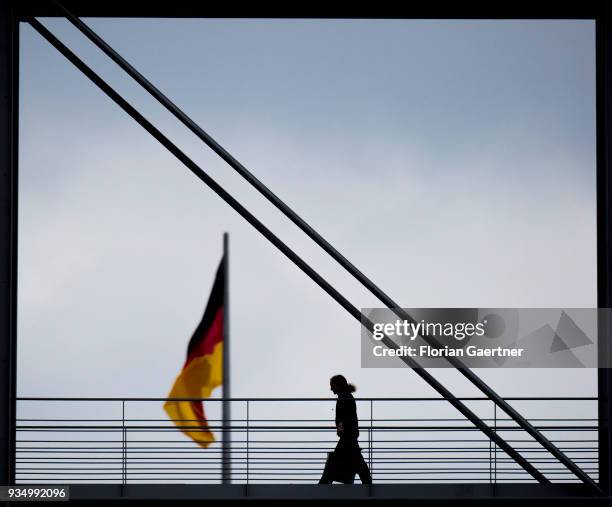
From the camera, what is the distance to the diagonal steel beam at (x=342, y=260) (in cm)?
891

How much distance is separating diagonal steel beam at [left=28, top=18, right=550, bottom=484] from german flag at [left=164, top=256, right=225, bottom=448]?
10.9 metres

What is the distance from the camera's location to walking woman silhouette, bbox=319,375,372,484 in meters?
9.61

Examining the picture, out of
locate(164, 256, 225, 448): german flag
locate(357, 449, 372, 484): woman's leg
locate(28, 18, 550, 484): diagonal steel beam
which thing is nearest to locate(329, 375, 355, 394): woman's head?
locate(357, 449, 372, 484): woman's leg

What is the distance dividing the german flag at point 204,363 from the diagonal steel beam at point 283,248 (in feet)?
35.9

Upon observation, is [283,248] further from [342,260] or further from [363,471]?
[363,471]

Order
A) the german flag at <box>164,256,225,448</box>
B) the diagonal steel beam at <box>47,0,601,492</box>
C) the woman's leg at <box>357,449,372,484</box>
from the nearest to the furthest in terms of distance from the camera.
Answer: the diagonal steel beam at <box>47,0,601,492</box> < the woman's leg at <box>357,449,372,484</box> < the german flag at <box>164,256,225,448</box>

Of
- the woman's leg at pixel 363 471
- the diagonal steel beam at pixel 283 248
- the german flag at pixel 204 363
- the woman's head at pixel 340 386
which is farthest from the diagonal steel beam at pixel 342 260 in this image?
the german flag at pixel 204 363

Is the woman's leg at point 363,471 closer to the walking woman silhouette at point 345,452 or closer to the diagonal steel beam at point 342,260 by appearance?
the walking woman silhouette at point 345,452

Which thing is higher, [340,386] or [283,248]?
[283,248]

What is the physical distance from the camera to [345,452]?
9.66 m

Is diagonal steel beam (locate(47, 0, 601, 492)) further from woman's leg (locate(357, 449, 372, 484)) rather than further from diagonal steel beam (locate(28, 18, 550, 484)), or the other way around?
woman's leg (locate(357, 449, 372, 484))

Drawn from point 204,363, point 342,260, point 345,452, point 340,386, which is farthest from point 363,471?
point 204,363

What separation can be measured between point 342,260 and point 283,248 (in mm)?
528
